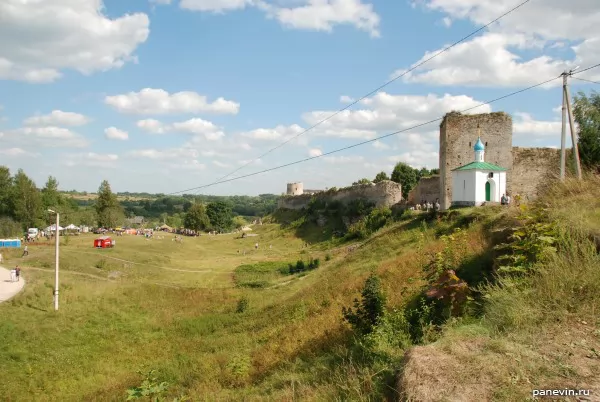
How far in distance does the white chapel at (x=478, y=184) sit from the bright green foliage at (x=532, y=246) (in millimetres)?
14840

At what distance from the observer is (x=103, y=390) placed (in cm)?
1203

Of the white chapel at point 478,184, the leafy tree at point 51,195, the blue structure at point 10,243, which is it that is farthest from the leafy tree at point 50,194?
the white chapel at point 478,184

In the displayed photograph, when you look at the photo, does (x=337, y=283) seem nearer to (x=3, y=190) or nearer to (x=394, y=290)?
(x=394, y=290)

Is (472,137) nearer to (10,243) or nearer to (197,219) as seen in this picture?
(10,243)

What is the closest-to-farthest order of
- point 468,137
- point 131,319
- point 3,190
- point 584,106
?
point 131,319 < point 584,106 < point 468,137 < point 3,190

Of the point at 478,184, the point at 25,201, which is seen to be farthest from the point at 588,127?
the point at 25,201

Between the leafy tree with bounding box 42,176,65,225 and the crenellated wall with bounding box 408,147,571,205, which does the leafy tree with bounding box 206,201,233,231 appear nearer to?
the leafy tree with bounding box 42,176,65,225

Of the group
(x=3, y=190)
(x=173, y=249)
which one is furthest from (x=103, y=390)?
(x=3, y=190)

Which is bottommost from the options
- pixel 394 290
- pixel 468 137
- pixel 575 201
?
pixel 394 290

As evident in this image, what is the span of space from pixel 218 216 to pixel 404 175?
4362 cm

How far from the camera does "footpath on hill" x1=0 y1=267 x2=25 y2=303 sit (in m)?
19.7

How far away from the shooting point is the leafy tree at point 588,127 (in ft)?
73.3

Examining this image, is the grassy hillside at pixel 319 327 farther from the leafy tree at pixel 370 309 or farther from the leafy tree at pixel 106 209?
the leafy tree at pixel 106 209

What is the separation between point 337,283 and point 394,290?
545cm
